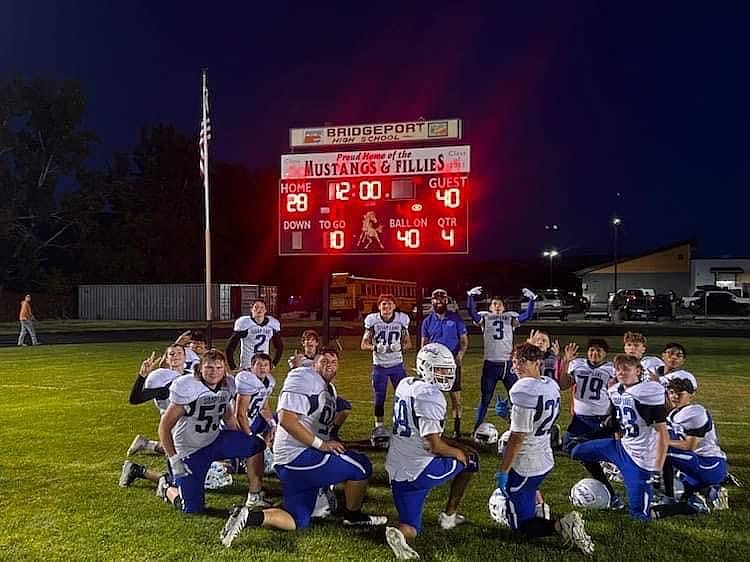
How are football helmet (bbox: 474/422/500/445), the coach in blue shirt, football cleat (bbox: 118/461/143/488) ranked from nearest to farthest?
1. football cleat (bbox: 118/461/143/488)
2. football helmet (bbox: 474/422/500/445)
3. the coach in blue shirt

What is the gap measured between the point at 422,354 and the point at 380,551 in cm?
161

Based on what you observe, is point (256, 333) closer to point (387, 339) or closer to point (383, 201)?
point (387, 339)

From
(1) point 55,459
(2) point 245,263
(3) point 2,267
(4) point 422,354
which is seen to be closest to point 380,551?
(4) point 422,354

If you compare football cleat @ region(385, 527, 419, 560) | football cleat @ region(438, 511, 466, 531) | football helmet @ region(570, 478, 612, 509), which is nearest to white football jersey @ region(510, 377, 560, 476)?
football cleat @ region(438, 511, 466, 531)

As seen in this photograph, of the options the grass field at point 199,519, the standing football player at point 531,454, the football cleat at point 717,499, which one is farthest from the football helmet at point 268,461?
the football cleat at point 717,499

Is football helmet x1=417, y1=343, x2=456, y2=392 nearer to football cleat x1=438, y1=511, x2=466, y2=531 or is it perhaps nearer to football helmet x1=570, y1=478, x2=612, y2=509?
football cleat x1=438, y1=511, x2=466, y2=531

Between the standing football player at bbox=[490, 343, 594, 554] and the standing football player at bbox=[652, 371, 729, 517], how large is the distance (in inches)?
53.8

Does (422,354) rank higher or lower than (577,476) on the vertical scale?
higher

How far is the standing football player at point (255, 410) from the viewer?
6.69m

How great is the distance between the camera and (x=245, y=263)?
57500 mm

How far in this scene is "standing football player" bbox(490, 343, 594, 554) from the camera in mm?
5613

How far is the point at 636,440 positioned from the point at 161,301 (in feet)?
139

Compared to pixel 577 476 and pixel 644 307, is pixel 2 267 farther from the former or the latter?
pixel 577 476

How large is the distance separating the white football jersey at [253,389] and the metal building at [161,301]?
3693cm
